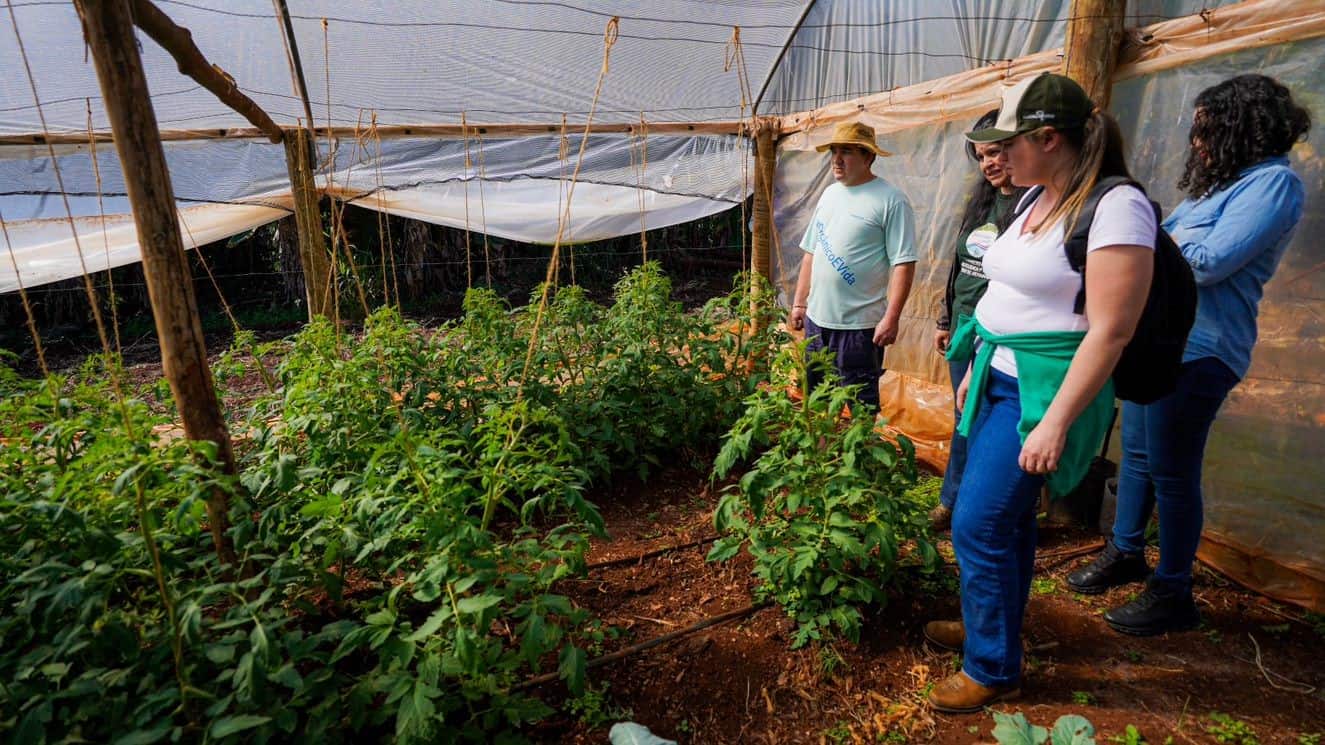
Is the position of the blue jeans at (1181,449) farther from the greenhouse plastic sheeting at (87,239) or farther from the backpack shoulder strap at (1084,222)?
the greenhouse plastic sheeting at (87,239)

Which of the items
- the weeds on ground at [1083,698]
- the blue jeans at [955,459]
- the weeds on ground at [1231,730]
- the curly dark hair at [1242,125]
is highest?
the curly dark hair at [1242,125]

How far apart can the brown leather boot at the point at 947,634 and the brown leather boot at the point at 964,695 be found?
0.22m

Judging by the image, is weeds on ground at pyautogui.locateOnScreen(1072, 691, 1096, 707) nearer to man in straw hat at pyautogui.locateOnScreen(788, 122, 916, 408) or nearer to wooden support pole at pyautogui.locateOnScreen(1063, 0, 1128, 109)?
man in straw hat at pyautogui.locateOnScreen(788, 122, 916, 408)

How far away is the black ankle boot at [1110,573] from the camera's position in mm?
2438

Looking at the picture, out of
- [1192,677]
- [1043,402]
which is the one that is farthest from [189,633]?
[1192,677]

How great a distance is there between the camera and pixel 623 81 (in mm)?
5070

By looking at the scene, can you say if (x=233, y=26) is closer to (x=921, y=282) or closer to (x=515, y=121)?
(x=515, y=121)

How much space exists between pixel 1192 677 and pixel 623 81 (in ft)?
15.1

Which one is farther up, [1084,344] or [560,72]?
[560,72]

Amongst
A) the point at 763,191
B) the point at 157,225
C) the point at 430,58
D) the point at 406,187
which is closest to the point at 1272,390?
the point at 763,191

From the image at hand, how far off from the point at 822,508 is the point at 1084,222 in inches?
41.4

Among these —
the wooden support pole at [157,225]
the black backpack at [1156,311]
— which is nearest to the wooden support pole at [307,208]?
the wooden support pole at [157,225]

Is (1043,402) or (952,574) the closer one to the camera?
(1043,402)

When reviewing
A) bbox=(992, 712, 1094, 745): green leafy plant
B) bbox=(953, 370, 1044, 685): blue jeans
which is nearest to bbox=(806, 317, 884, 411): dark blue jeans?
bbox=(953, 370, 1044, 685): blue jeans
